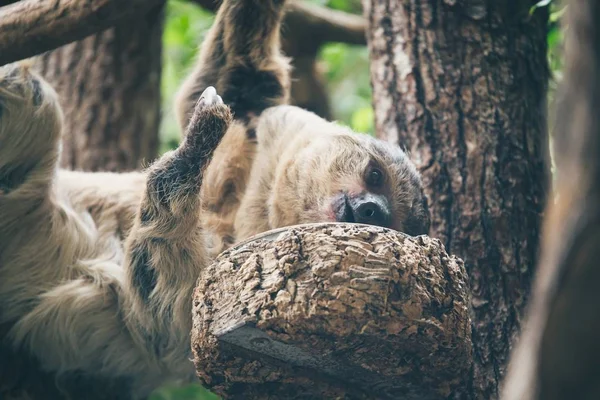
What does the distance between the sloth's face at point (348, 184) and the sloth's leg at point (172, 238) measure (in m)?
0.76

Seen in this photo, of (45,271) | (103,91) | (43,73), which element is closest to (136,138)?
(103,91)

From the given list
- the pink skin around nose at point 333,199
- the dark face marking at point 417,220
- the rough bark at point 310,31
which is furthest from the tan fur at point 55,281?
the rough bark at point 310,31

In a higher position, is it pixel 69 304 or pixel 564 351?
pixel 564 351

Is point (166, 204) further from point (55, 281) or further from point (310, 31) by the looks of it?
point (310, 31)

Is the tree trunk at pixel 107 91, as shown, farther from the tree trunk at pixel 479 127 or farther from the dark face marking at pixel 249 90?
the tree trunk at pixel 479 127

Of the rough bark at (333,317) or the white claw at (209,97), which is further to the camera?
the white claw at (209,97)

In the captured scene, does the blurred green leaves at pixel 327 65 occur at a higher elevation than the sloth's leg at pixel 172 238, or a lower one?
higher

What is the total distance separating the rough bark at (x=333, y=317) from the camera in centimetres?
365

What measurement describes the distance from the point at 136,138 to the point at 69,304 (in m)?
2.64

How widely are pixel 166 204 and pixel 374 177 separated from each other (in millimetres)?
1533

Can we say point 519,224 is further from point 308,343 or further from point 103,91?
point 103,91

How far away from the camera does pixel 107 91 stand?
25.6 feet

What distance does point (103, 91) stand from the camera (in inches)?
307

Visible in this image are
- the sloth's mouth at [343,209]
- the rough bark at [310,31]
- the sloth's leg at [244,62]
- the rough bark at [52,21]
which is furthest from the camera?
the rough bark at [310,31]
